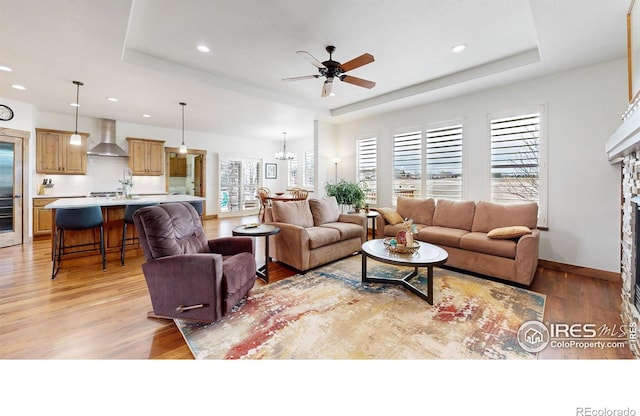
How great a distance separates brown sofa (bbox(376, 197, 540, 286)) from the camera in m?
2.95

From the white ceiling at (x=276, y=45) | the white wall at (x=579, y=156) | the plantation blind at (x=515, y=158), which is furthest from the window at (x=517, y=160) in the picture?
the white ceiling at (x=276, y=45)

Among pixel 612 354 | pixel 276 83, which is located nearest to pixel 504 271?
pixel 612 354

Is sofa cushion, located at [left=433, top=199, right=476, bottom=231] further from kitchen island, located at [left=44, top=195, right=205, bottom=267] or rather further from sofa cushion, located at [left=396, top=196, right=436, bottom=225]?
kitchen island, located at [left=44, top=195, right=205, bottom=267]

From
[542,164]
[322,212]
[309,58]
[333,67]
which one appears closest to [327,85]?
[333,67]

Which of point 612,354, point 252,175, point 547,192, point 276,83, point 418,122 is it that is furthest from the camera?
point 252,175

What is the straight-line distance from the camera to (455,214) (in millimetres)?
4062

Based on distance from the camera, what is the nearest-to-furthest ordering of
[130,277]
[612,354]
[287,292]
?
[612,354] → [287,292] → [130,277]

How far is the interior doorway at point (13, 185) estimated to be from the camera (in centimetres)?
462

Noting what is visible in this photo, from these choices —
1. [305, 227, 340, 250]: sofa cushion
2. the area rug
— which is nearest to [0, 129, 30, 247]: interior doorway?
the area rug

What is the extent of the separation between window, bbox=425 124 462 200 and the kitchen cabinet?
8198 mm

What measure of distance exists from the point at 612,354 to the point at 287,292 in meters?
2.57

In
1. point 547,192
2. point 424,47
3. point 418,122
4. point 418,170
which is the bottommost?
point 547,192

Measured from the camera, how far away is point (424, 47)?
3.21 m
